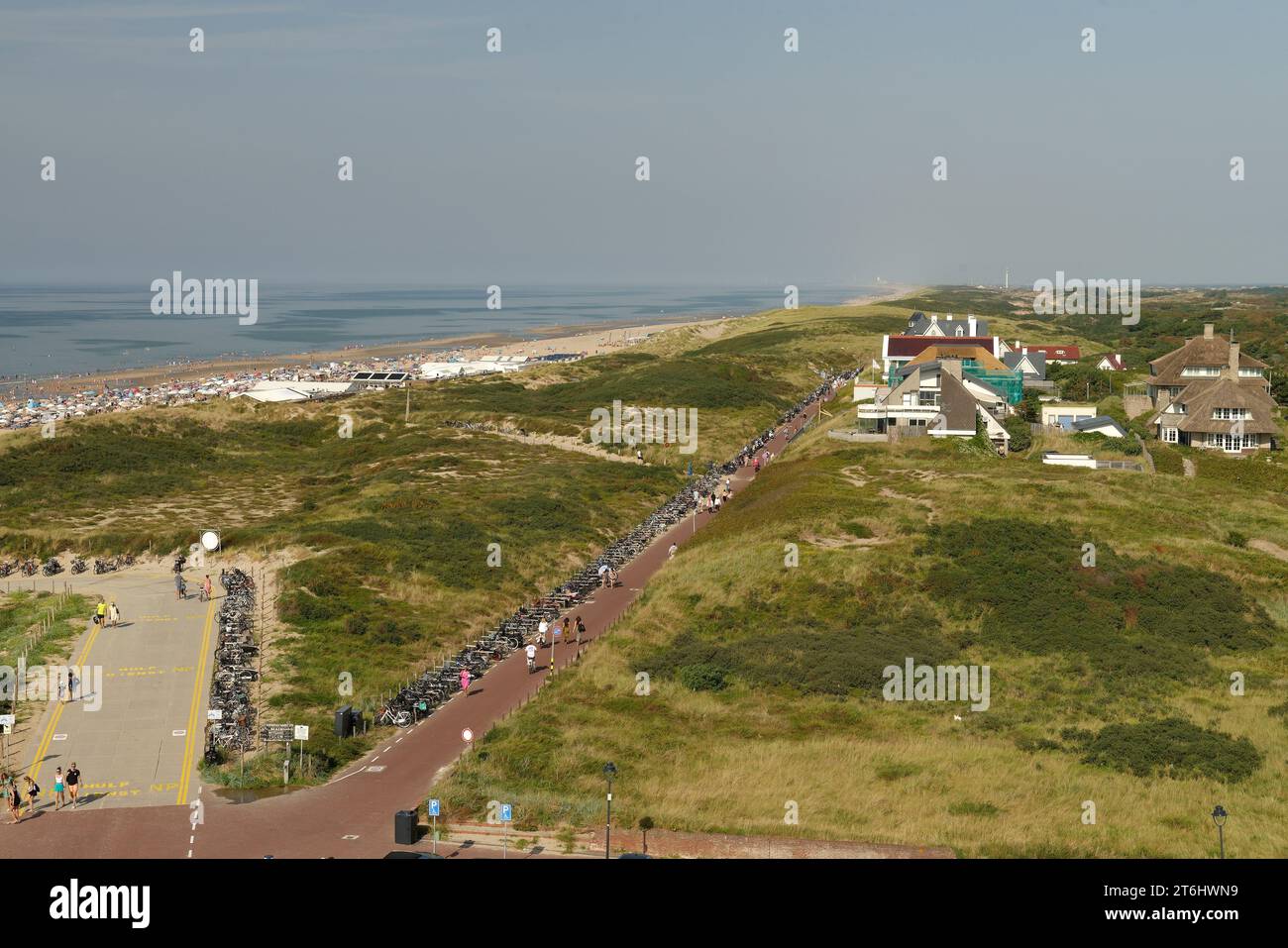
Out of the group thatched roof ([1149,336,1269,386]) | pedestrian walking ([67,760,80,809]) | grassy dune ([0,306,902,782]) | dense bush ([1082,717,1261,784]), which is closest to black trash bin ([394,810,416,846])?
grassy dune ([0,306,902,782])

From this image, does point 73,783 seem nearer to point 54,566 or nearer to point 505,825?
point 505,825

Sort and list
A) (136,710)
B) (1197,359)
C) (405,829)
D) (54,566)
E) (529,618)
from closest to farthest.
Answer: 1. (405,829)
2. (136,710)
3. (529,618)
4. (54,566)
5. (1197,359)

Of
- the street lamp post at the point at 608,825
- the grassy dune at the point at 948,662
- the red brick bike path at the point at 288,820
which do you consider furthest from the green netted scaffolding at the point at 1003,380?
the street lamp post at the point at 608,825

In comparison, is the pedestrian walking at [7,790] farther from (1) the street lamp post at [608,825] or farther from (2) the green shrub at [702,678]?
(2) the green shrub at [702,678]

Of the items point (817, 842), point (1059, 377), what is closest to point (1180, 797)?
point (817, 842)

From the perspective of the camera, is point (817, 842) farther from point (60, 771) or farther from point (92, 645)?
point (92, 645)

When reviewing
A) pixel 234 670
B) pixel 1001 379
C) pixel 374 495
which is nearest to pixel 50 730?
pixel 234 670

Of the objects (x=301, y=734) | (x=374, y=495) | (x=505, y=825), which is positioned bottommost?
(x=505, y=825)
